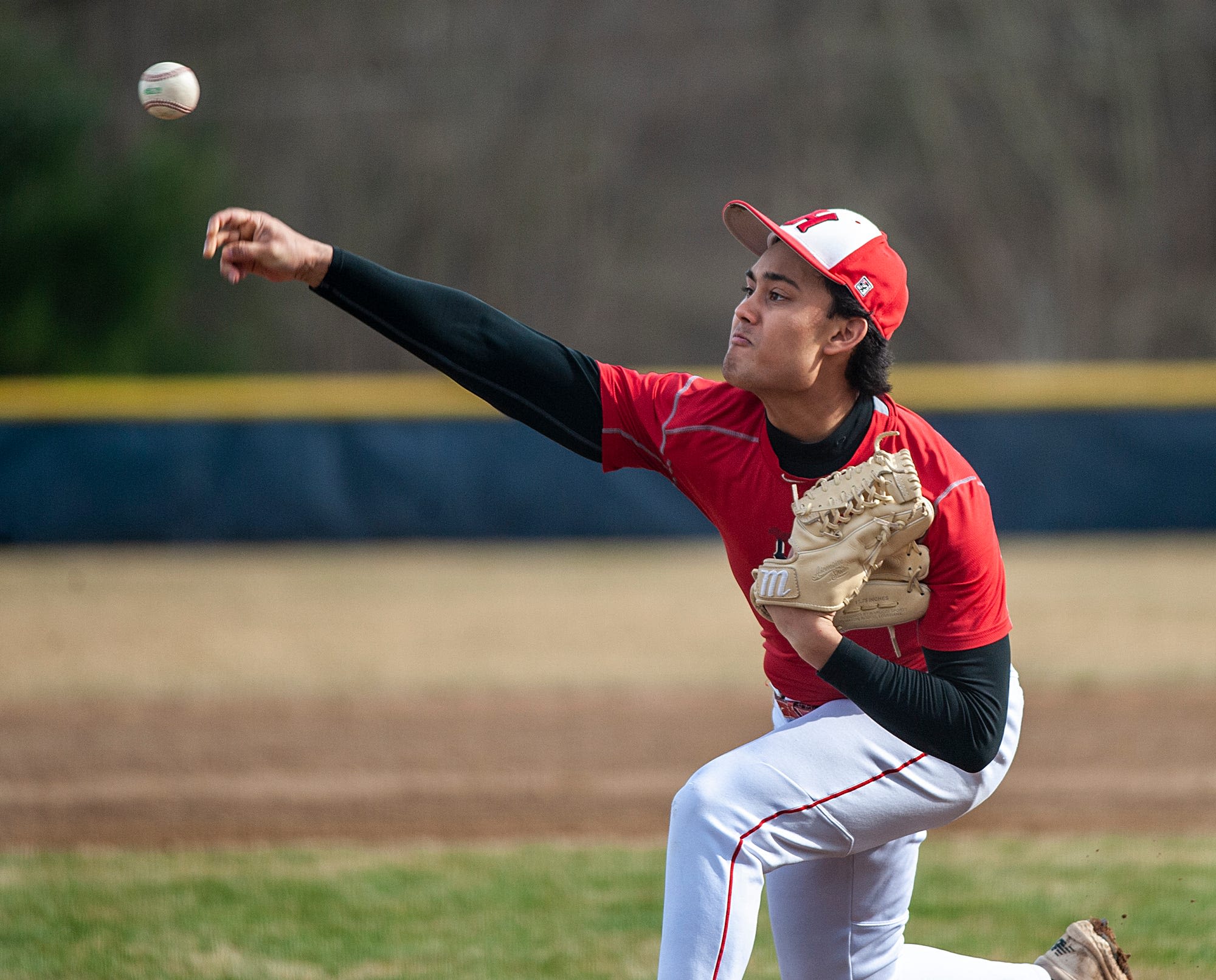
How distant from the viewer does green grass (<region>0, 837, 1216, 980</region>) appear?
348 centimetres

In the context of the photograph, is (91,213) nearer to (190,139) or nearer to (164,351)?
(164,351)

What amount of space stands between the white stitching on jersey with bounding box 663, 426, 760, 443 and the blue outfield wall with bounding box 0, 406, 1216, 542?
8.42 m

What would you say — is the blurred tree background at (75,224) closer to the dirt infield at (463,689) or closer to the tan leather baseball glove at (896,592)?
the dirt infield at (463,689)

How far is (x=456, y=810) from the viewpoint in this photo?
5.14 m

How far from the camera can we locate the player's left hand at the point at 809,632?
89.1 inches

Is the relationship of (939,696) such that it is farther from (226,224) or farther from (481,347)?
(226,224)

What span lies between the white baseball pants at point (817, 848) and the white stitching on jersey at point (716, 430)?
0.49m

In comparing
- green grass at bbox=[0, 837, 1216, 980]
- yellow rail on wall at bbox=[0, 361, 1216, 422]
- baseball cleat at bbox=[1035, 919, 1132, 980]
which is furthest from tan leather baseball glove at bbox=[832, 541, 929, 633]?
yellow rail on wall at bbox=[0, 361, 1216, 422]

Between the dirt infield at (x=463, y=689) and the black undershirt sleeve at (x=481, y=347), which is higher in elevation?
the black undershirt sleeve at (x=481, y=347)

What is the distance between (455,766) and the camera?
5.78 meters

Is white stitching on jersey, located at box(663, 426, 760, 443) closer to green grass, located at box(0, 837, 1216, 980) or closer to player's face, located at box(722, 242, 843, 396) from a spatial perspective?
player's face, located at box(722, 242, 843, 396)

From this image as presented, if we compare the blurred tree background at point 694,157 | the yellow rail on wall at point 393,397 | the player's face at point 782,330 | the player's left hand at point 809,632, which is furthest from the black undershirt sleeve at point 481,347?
the blurred tree background at point 694,157

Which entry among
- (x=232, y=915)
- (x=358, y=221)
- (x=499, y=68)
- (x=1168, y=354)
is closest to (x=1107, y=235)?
(x=1168, y=354)

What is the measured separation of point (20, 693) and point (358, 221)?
1765 cm
